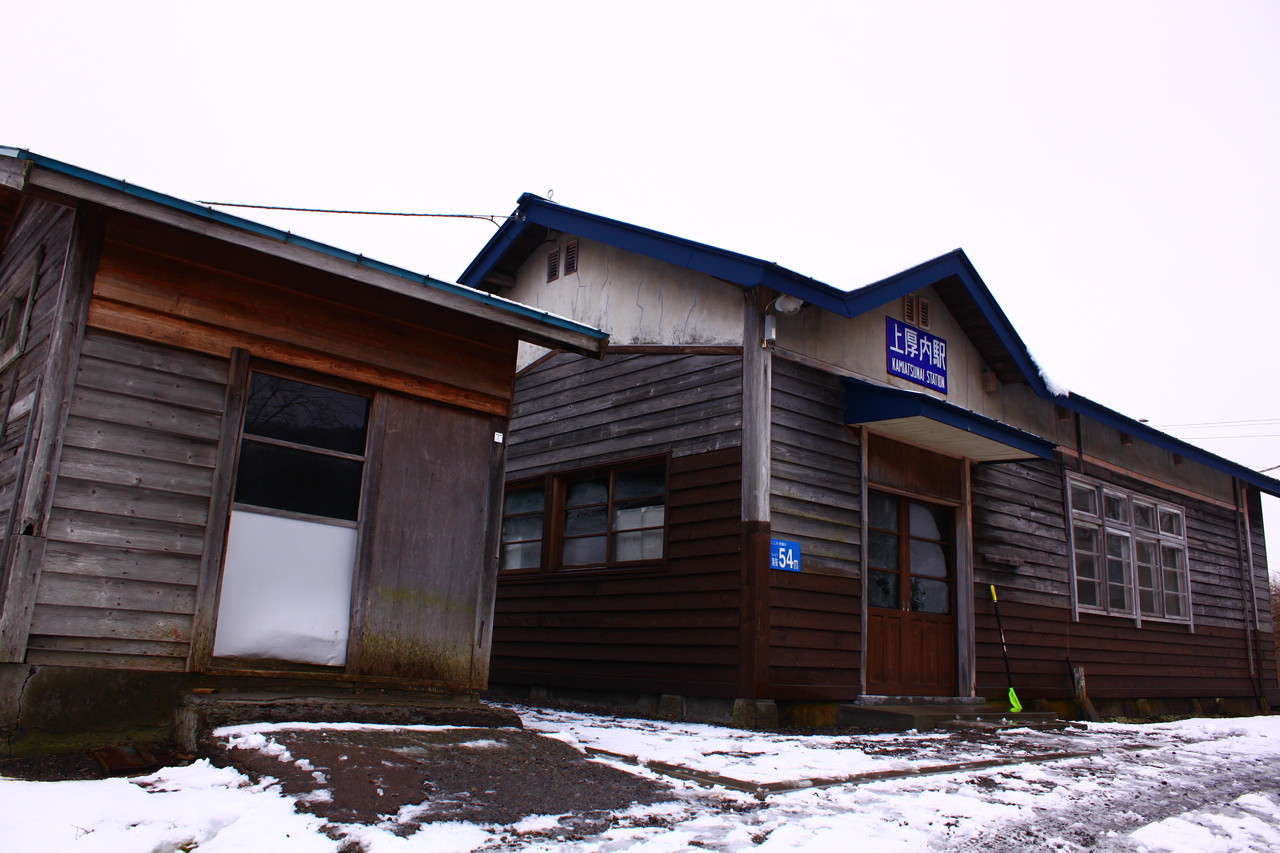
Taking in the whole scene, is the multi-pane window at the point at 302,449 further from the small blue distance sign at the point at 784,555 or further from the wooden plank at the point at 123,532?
the small blue distance sign at the point at 784,555

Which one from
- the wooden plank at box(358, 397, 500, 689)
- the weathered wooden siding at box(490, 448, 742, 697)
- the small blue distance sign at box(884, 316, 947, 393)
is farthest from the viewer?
the small blue distance sign at box(884, 316, 947, 393)

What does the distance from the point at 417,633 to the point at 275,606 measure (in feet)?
3.34

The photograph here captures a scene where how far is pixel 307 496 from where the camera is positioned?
21.8 ft

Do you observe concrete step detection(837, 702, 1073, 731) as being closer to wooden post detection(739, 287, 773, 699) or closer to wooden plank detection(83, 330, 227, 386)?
wooden post detection(739, 287, 773, 699)

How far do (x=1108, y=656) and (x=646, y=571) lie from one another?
7242 mm

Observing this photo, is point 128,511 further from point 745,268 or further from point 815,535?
point 815,535

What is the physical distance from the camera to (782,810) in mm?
4840

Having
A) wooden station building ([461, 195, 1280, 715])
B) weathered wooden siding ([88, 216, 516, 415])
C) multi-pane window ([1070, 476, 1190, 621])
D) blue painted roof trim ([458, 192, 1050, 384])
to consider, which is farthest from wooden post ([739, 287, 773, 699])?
multi-pane window ([1070, 476, 1190, 621])

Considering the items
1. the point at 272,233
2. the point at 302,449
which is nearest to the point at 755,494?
the point at 302,449

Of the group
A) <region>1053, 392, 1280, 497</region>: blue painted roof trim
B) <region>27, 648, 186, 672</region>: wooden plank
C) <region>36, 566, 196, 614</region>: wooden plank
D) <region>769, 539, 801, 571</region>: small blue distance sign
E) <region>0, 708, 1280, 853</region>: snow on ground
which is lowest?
<region>0, 708, 1280, 853</region>: snow on ground

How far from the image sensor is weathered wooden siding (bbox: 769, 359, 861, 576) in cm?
934

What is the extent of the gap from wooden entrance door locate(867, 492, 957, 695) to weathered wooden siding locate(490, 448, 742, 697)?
1755mm

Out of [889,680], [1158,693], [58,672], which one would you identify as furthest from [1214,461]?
[58,672]

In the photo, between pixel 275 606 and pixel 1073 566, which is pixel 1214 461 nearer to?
pixel 1073 566
